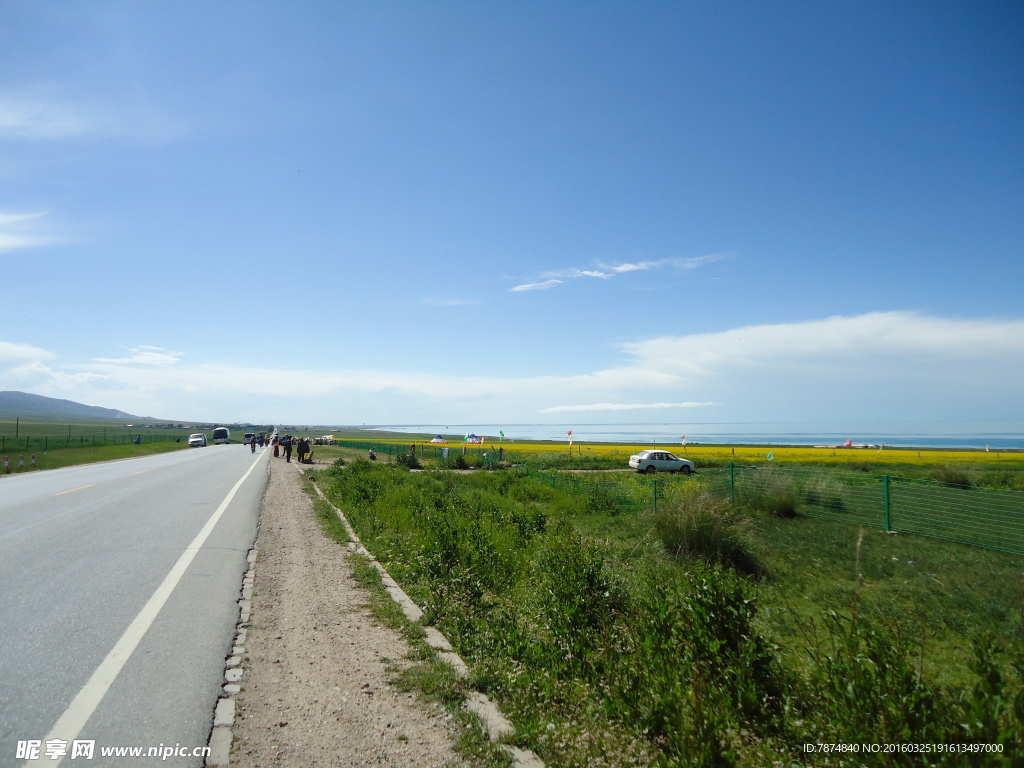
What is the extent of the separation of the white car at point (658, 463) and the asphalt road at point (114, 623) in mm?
29214

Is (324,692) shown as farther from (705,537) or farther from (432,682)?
(705,537)

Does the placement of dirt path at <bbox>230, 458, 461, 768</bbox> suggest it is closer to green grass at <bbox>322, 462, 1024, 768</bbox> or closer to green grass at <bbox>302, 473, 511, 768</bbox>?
green grass at <bbox>302, 473, 511, 768</bbox>

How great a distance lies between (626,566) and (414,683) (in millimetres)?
4870

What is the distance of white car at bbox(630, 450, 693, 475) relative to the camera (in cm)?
3844

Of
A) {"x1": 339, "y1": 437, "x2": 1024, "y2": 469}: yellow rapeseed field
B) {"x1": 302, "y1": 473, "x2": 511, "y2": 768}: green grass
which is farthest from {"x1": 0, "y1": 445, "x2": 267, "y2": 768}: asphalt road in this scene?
{"x1": 339, "y1": 437, "x2": 1024, "y2": 469}: yellow rapeseed field

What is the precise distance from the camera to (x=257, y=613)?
21.0 ft

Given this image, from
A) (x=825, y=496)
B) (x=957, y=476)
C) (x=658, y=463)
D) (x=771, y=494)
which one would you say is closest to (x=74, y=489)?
(x=771, y=494)

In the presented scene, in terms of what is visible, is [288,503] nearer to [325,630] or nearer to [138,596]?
[138,596]

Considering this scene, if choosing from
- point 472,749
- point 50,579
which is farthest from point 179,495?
point 472,749

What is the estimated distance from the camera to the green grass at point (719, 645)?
3.21m

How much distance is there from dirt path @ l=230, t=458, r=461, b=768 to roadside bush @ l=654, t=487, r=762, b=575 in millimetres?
5028

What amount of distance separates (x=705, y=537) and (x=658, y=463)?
30.3 metres

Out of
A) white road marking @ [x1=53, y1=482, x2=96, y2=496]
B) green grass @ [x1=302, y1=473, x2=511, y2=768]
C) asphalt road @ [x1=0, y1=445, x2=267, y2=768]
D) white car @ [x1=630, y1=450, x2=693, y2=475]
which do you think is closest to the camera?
green grass @ [x1=302, y1=473, x2=511, y2=768]

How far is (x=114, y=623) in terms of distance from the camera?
573 centimetres
